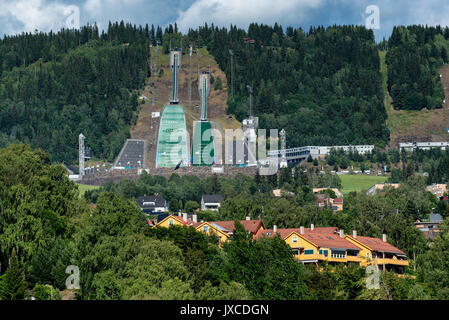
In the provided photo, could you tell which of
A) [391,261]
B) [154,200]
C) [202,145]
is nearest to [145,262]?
[391,261]

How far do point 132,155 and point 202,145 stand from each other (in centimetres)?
1385

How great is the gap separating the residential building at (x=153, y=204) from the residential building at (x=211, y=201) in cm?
517

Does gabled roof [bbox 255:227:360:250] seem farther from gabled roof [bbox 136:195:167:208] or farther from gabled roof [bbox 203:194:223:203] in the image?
gabled roof [bbox 203:194:223:203]

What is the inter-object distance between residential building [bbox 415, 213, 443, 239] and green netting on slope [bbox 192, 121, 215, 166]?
7925 cm

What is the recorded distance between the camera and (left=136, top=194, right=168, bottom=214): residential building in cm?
12950

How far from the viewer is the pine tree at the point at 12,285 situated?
154 ft

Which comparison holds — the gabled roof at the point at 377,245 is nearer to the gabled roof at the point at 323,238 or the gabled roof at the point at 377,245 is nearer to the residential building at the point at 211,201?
the gabled roof at the point at 323,238

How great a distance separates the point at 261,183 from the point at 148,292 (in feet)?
345

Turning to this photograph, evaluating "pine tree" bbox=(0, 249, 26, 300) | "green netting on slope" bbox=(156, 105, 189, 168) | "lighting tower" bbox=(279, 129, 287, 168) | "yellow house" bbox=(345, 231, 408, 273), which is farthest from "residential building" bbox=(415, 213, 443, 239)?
"green netting on slope" bbox=(156, 105, 189, 168)

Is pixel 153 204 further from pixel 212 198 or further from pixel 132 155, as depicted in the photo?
pixel 132 155

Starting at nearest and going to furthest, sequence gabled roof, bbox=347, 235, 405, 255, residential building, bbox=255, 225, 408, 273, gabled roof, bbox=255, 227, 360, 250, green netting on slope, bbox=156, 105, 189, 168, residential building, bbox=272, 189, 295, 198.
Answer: residential building, bbox=255, 225, 408, 273
gabled roof, bbox=255, 227, 360, 250
gabled roof, bbox=347, 235, 405, 255
residential building, bbox=272, 189, 295, 198
green netting on slope, bbox=156, 105, 189, 168

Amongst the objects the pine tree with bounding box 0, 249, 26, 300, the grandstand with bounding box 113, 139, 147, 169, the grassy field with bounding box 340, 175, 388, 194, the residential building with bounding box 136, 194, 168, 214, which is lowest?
the pine tree with bounding box 0, 249, 26, 300

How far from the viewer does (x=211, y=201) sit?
134000 millimetres
